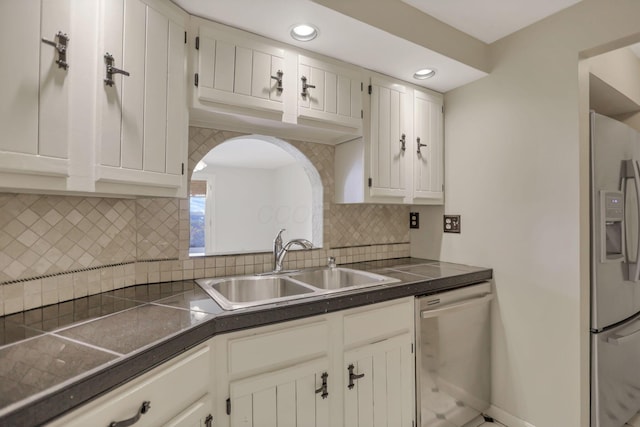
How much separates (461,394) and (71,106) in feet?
7.61

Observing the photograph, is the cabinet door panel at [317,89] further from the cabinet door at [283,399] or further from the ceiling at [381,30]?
the cabinet door at [283,399]

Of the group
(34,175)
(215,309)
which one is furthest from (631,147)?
(34,175)

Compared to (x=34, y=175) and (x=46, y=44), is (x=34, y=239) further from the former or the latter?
(x=46, y=44)

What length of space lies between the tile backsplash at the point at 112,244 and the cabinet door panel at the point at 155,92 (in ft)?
1.38

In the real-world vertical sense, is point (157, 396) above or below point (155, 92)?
below

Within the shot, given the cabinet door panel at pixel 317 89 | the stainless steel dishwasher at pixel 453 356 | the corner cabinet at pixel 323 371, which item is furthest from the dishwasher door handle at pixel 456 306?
the cabinet door panel at pixel 317 89

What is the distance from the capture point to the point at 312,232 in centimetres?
236

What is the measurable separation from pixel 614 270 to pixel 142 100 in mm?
2532

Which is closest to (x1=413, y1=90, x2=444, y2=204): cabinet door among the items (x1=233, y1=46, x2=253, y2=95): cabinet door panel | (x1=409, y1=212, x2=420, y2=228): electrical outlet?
(x1=409, y1=212, x2=420, y2=228): electrical outlet

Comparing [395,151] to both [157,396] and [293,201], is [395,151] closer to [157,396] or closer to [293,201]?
[157,396]

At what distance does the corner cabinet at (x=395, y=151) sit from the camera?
2.03m

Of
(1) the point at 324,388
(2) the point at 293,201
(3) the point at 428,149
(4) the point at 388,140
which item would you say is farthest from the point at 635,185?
(2) the point at 293,201

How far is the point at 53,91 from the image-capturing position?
100 centimetres

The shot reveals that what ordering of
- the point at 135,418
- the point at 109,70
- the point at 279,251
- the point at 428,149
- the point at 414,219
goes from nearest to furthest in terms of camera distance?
1. the point at 135,418
2. the point at 109,70
3. the point at 279,251
4. the point at 428,149
5. the point at 414,219
